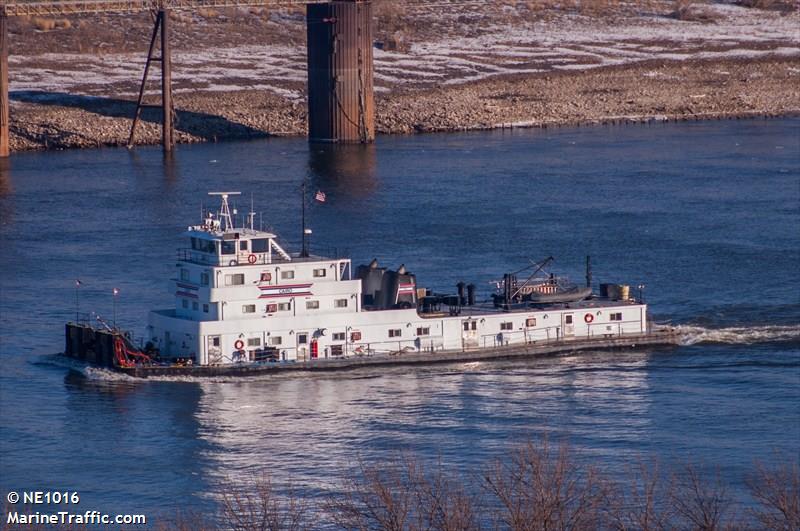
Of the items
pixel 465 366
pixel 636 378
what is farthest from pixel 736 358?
pixel 465 366

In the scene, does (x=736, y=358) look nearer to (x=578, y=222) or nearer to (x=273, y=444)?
(x=273, y=444)

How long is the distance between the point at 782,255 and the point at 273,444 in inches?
1012

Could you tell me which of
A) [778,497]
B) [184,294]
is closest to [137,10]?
[184,294]

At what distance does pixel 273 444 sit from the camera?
40625mm

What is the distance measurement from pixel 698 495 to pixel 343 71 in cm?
6768

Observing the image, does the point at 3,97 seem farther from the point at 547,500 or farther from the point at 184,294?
the point at 547,500

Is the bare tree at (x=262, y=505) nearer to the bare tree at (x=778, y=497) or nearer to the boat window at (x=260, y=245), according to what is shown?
the bare tree at (x=778, y=497)

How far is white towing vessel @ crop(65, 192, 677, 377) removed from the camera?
47125mm

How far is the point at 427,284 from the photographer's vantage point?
5625 centimetres

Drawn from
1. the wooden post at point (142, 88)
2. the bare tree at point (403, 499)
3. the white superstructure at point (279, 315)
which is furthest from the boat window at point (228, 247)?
the wooden post at point (142, 88)

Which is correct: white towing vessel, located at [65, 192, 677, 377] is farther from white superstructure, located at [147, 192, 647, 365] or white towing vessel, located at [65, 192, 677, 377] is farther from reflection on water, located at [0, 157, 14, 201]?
reflection on water, located at [0, 157, 14, 201]

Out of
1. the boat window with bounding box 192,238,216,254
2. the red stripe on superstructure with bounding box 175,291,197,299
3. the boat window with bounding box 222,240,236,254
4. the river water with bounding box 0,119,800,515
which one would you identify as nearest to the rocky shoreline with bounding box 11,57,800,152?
the river water with bounding box 0,119,800,515

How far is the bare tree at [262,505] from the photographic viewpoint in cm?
3088

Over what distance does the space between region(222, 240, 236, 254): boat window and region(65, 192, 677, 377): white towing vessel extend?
0.08ft
